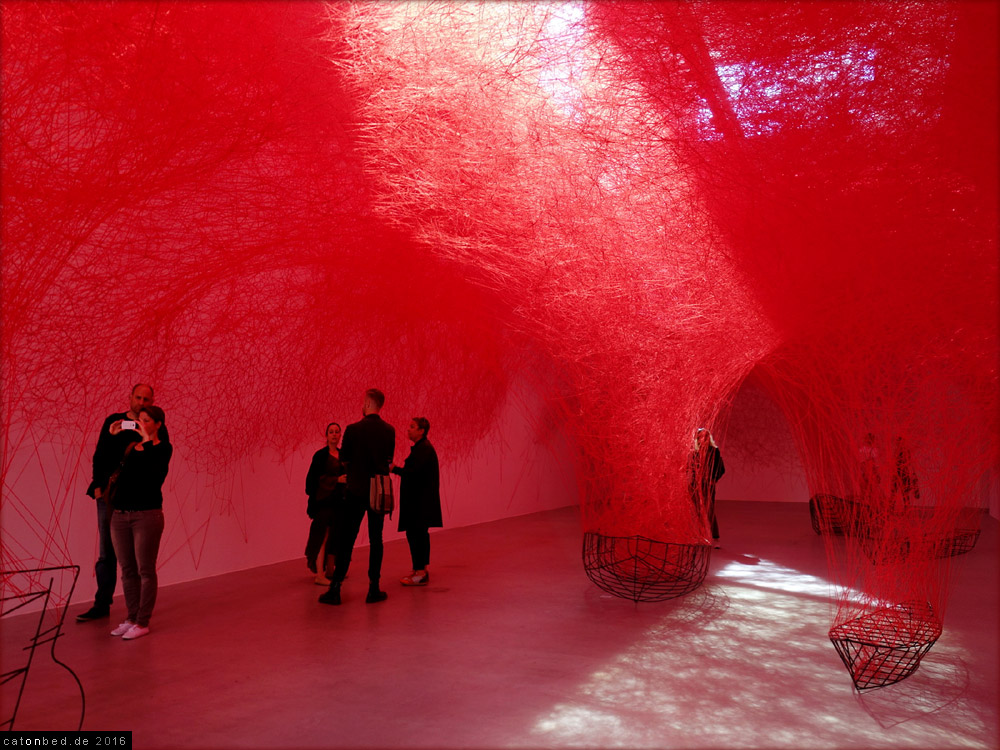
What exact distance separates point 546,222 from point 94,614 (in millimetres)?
3778

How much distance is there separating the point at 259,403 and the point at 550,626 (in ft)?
10.2

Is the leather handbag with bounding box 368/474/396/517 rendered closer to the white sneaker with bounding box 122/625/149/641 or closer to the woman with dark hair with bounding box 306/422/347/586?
the woman with dark hair with bounding box 306/422/347/586

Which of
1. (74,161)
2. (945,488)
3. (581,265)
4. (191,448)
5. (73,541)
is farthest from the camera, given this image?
(191,448)

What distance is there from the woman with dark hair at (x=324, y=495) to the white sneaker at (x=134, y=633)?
148cm

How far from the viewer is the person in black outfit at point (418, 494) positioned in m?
5.82

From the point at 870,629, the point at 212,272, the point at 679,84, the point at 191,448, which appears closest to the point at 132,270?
the point at 212,272

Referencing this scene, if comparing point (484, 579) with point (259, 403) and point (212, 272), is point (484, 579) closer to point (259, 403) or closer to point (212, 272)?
point (259, 403)

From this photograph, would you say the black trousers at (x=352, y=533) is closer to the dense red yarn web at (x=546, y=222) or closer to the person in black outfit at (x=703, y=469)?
the dense red yarn web at (x=546, y=222)

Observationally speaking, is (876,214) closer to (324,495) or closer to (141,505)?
(141,505)

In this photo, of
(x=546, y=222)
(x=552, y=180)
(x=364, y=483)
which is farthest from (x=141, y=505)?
(x=552, y=180)

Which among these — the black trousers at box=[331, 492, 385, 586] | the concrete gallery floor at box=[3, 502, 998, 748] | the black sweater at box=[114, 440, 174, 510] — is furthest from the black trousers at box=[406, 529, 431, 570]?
the black sweater at box=[114, 440, 174, 510]

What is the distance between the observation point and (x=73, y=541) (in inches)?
212

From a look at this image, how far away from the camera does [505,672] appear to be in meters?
3.88

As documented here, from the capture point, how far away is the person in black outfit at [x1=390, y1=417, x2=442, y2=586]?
582cm
